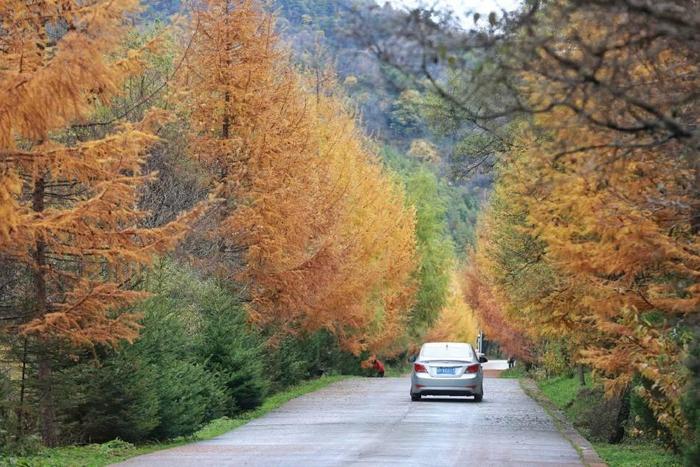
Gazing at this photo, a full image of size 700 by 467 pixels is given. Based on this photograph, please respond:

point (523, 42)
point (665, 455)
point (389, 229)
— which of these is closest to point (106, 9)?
point (523, 42)

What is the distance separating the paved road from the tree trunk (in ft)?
5.10

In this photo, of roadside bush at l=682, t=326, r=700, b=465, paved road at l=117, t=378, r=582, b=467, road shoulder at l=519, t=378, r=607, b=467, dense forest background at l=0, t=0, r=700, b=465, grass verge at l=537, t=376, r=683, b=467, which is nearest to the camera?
dense forest background at l=0, t=0, r=700, b=465

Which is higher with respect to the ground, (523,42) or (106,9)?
(106,9)

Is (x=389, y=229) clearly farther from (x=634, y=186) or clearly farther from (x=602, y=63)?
(x=602, y=63)

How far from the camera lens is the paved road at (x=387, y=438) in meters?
15.1

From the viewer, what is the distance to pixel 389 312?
4916cm

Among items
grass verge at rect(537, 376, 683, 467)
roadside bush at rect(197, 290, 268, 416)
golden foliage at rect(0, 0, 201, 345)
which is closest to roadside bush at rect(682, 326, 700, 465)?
grass verge at rect(537, 376, 683, 467)

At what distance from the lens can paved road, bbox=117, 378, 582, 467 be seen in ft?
49.5

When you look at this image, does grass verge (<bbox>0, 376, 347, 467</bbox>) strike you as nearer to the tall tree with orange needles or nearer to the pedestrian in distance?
the tall tree with orange needles

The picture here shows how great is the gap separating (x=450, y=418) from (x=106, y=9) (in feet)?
42.6

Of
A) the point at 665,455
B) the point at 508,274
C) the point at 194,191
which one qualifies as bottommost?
the point at 665,455

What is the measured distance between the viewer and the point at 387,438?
18281mm

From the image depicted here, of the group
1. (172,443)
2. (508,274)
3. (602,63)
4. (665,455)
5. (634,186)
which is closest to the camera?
(602,63)

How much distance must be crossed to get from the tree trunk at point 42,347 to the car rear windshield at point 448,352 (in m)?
14.1
